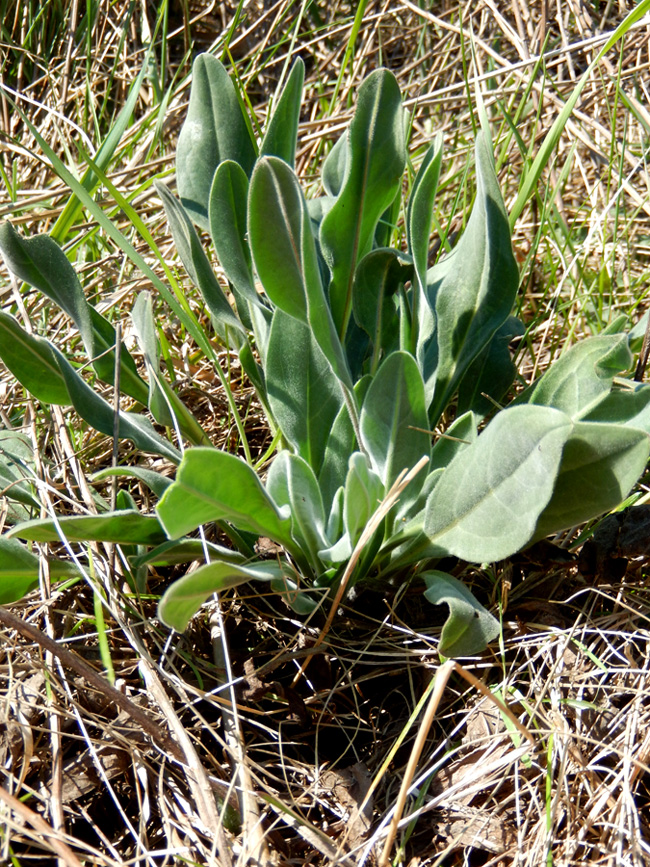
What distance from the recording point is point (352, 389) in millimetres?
1109

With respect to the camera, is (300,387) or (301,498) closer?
(301,498)

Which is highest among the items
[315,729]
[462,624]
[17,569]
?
[17,569]

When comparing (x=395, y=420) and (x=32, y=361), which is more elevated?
(x=32, y=361)

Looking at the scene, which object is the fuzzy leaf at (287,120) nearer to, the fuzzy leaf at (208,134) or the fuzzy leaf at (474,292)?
the fuzzy leaf at (208,134)

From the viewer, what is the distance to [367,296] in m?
1.27

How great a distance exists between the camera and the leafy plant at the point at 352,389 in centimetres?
95

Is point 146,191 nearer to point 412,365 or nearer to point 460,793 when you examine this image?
point 412,365

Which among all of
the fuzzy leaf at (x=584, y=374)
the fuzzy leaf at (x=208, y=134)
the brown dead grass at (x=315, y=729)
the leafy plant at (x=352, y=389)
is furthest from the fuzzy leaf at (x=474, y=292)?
the fuzzy leaf at (x=208, y=134)

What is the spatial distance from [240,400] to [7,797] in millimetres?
947

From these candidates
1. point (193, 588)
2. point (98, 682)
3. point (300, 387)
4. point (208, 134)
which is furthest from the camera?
point (208, 134)

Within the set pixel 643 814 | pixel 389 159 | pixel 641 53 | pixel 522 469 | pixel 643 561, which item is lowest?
pixel 643 814

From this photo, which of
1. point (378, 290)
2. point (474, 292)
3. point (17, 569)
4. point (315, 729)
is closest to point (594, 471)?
point (474, 292)

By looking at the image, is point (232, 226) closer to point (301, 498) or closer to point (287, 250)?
point (287, 250)

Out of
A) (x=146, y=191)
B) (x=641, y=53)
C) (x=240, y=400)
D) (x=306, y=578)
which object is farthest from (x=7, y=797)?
(x=641, y=53)
